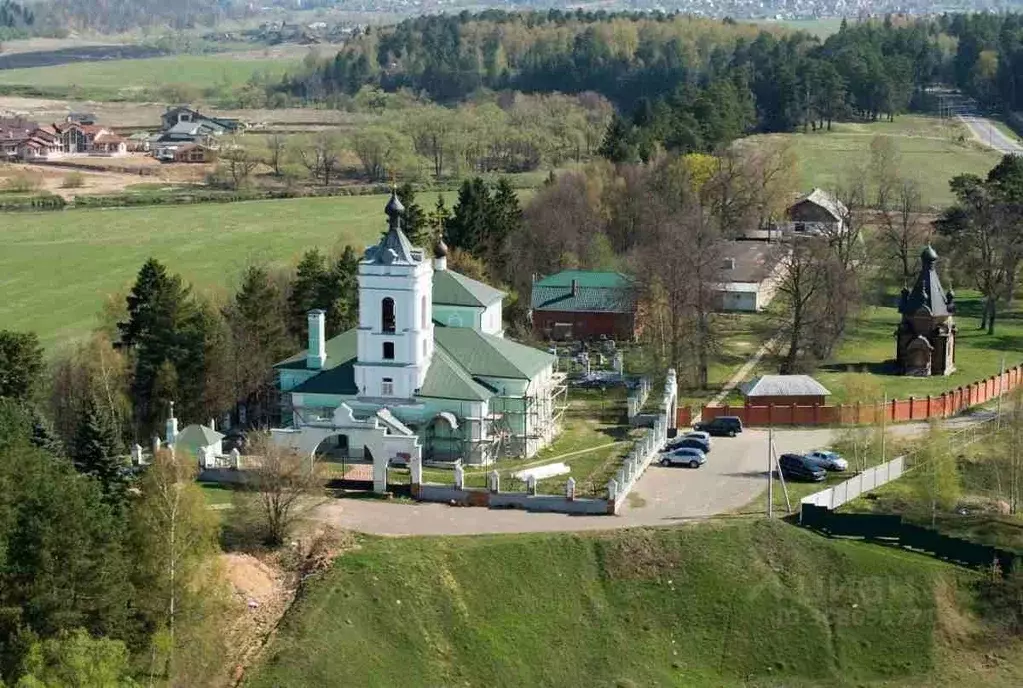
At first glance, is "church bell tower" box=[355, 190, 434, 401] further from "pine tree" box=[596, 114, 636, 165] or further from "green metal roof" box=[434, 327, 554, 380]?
"pine tree" box=[596, 114, 636, 165]

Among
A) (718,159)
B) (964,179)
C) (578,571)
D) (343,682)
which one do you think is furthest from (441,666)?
(718,159)

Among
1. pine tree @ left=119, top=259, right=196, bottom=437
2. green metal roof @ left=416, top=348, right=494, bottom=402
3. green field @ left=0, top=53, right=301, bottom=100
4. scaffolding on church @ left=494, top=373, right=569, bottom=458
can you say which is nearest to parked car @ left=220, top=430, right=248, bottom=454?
pine tree @ left=119, top=259, right=196, bottom=437

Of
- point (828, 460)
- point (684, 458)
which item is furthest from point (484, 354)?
point (828, 460)

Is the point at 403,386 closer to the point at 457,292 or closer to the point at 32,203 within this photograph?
the point at 457,292

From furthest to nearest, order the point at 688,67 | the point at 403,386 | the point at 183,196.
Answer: the point at 688,67
the point at 183,196
the point at 403,386

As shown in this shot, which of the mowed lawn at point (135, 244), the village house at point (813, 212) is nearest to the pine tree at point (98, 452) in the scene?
the mowed lawn at point (135, 244)

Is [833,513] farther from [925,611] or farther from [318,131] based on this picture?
[318,131]
